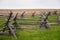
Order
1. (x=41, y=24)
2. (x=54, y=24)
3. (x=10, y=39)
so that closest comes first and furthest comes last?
(x=10, y=39), (x=41, y=24), (x=54, y=24)

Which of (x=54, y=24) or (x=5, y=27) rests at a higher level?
(x=5, y=27)

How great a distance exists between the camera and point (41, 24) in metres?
18.7

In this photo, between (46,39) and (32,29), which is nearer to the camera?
(46,39)

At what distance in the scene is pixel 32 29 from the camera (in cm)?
1886

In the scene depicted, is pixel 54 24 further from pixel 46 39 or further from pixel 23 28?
pixel 46 39

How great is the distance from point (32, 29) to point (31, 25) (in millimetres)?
825

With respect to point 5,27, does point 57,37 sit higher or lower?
lower

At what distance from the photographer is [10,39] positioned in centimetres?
1433

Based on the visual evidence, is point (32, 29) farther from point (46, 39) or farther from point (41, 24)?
point (46, 39)

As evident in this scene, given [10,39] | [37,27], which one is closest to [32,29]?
[37,27]

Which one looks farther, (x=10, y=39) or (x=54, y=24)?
(x=54, y=24)

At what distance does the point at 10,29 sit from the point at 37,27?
5343 millimetres

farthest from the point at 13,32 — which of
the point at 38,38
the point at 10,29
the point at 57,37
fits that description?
the point at 57,37

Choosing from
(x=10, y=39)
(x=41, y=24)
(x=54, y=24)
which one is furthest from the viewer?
(x=54, y=24)
